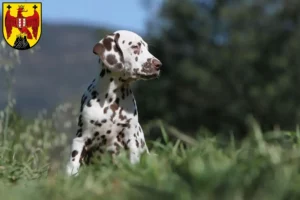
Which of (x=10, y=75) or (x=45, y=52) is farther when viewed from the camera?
(x=45, y=52)

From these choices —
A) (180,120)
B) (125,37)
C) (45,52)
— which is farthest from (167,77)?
(45,52)

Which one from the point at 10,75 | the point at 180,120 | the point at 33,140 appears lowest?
the point at 180,120

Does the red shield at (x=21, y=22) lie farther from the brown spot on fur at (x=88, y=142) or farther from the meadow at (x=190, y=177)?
the meadow at (x=190, y=177)

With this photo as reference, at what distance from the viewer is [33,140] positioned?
11055 millimetres

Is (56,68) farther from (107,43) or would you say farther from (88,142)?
(88,142)

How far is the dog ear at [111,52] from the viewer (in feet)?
24.6

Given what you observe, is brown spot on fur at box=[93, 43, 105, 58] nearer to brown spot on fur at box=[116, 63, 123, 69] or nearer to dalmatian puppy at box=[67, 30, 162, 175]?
dalmatian puppy at box=[67, 30, 162, 175]

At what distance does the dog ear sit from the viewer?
749cm

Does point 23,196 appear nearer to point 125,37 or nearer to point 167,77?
point 125,37

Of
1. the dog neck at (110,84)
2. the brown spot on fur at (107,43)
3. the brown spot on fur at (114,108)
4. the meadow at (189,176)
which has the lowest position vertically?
the brown spot on fur at (114,108)

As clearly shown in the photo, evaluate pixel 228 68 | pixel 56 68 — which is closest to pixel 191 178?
pixel 228 68

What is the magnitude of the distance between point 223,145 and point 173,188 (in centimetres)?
236

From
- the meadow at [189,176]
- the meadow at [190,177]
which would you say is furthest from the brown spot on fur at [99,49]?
the meadow at [190,177]

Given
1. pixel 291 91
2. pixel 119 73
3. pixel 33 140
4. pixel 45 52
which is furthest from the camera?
pixel 45 52
